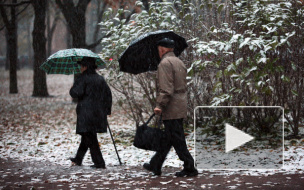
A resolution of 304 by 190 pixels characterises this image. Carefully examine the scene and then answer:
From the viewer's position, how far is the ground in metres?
5.66

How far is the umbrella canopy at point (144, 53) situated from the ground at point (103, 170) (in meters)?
1.60

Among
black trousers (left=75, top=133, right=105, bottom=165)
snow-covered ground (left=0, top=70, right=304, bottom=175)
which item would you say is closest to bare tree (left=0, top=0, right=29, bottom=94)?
snow-covered ground (left=0, top=70, right=304, bottom=175)

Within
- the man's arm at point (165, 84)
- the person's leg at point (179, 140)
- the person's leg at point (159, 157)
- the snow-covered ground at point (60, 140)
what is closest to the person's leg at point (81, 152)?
the snow-covered ground at point (60, 140)

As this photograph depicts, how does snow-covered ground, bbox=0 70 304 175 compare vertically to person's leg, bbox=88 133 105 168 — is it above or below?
below

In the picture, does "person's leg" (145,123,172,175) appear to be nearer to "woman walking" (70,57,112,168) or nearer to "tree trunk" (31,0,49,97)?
"woman walking" (70,57,112,168)

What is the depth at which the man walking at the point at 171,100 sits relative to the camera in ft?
19.1

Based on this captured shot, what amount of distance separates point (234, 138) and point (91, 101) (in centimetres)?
285

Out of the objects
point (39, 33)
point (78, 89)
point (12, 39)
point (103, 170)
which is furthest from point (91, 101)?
point (12, 39)

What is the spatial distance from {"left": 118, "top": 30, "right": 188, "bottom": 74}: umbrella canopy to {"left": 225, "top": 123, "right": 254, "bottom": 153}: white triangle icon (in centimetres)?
227

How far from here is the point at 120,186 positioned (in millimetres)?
5613

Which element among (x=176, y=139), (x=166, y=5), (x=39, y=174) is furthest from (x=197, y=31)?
(x=39, y=174)

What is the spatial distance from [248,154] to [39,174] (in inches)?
138

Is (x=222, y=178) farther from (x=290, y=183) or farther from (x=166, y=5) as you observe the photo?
(x=166, y=5)

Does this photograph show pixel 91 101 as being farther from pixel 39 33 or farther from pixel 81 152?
pixel 39 33
